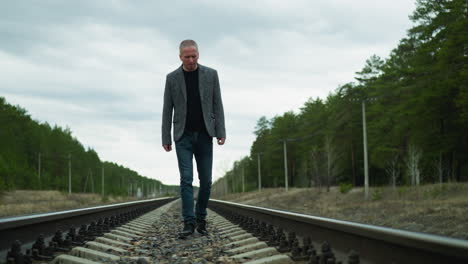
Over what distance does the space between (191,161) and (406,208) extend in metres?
12.3

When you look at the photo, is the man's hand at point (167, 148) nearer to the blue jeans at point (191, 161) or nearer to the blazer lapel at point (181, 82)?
the blue jeans at point (191, 161)

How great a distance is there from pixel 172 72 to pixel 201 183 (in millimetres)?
1563

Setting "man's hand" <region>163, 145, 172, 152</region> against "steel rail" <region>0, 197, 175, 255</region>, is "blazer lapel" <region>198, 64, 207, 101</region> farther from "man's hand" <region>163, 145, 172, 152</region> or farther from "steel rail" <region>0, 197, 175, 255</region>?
"steel rail" <region>0, 197, 175, 255</region>

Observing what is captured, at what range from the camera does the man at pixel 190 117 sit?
590 cm

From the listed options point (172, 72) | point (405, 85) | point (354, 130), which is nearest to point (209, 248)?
point (172, 72)

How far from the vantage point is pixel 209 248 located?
506 centimetres

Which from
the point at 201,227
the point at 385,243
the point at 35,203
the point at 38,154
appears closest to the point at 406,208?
the point at 201,227

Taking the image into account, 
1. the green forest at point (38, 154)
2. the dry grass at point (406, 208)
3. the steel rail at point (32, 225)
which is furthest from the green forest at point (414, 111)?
the green forest at point (38, 154)

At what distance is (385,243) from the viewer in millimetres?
2658

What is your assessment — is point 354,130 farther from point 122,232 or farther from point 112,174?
point 112,174

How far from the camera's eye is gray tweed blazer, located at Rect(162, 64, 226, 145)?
5902 mm

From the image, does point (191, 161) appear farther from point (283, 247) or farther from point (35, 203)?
point (35, 203)

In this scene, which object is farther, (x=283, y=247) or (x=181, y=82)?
(x=181, y=82)

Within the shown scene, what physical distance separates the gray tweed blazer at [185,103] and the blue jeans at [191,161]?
141 mm
